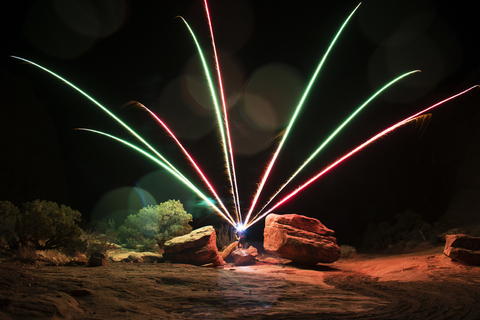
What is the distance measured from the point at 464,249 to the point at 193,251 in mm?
9291

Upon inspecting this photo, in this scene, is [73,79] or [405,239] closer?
[405,239]

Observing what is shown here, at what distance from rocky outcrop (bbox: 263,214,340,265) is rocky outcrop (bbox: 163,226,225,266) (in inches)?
99.1

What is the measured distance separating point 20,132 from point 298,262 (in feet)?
71.5

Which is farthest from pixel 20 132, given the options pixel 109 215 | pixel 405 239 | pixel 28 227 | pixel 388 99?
pixel 388 99

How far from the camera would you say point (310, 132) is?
24.8m

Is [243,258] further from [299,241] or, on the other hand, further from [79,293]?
[79,293]

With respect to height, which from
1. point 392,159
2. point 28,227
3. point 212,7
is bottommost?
point 28,227

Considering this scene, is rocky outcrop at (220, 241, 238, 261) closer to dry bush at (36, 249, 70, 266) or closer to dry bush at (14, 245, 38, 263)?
dry bush at (36, 249, 70, 266)

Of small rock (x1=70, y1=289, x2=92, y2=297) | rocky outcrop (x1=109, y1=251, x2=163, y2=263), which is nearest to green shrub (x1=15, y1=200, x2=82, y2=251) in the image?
rocky outcrop (x1=109, y1=251, x2=163, y2=263)

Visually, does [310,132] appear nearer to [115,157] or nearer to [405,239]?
[405,239]

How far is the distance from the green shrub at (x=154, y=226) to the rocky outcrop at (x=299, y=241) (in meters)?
5.03

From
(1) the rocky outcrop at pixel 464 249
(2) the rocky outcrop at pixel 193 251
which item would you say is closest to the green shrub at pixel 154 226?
(2) the rocky outcrop at pixel 193 251

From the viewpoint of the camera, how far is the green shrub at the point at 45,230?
742 centimetres

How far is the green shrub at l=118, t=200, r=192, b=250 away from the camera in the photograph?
13.7 meters
